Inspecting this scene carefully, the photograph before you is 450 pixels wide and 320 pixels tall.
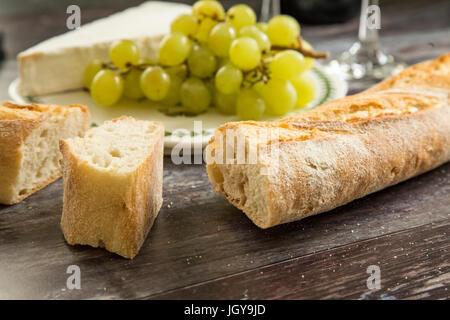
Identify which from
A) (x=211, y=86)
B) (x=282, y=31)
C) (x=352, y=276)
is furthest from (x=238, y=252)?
(x=282, y=31)

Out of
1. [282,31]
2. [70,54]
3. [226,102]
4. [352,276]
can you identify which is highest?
[282,31]

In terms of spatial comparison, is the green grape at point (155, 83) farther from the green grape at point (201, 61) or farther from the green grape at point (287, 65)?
the green grape at point (287, 65)

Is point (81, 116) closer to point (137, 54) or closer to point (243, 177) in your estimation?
point (137, 54)

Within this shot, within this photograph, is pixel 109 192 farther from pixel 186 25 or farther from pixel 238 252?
pixel 186 25

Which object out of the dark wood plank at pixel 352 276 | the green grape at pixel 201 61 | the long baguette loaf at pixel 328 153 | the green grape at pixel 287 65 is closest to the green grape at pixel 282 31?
the green grape at pixel 287 65
